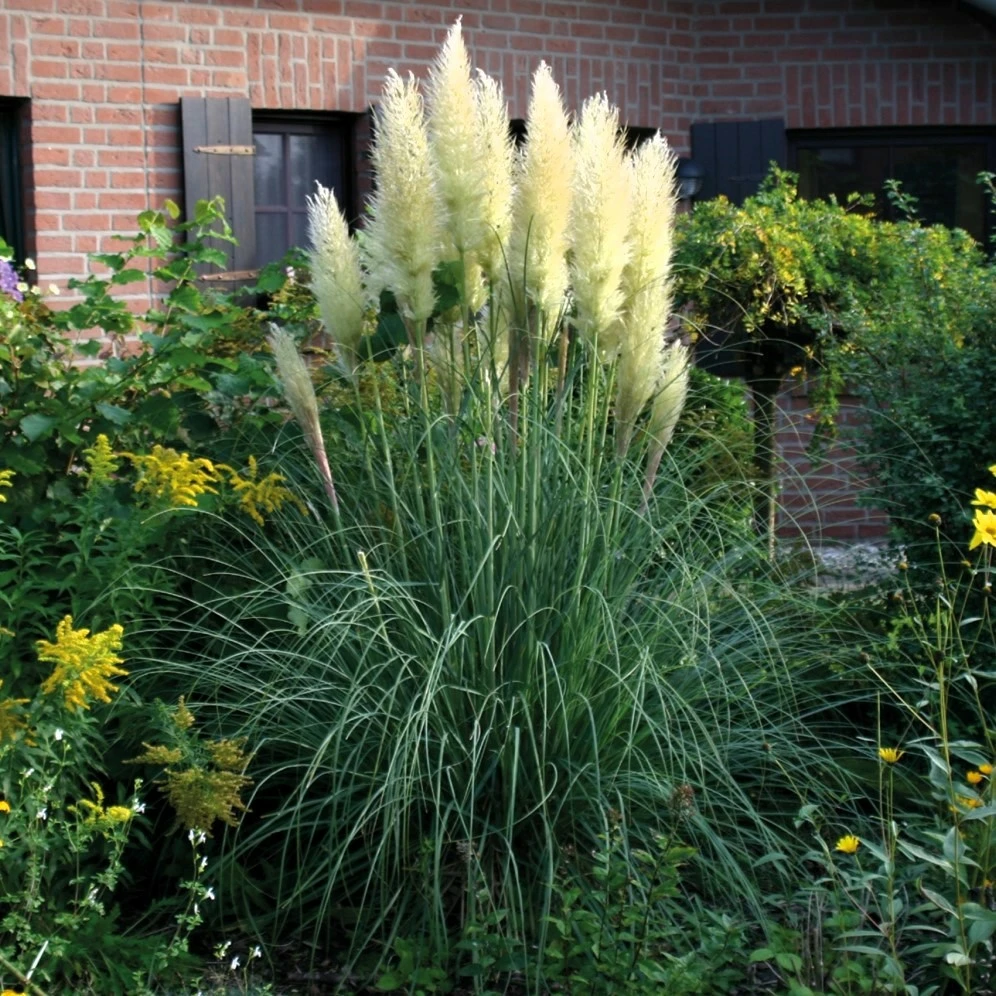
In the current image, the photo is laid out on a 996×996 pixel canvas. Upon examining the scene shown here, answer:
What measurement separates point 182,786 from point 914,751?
1928 millimetres

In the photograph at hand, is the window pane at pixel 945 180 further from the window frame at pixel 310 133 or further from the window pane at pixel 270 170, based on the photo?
the window pane at pixel 270 170

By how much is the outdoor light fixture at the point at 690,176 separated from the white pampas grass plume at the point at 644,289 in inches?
198

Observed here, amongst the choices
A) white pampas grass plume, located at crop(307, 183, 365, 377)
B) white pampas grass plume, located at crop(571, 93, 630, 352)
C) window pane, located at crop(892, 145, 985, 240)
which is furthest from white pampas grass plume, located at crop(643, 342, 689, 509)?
window pane, located at crop(892, 145, 985, 240)

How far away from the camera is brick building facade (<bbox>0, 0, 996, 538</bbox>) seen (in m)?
7.35

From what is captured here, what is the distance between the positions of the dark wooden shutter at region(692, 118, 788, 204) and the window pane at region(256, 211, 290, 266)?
2436mm

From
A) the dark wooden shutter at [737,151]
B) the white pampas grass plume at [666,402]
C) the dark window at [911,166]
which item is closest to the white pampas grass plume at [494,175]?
the white pampas grass plume at [666,402]

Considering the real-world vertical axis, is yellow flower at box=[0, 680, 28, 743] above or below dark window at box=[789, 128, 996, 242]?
below

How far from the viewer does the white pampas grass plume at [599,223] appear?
3.75 meters

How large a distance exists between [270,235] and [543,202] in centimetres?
464

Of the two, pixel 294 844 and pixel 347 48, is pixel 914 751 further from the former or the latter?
pixel 347 48

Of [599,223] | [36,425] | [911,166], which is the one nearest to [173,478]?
[36,425]

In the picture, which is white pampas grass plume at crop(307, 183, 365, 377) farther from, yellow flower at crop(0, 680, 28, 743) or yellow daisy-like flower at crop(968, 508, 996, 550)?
yellow daisy-like flower at crop(968, 508, 996, 550)

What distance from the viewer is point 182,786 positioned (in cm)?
319

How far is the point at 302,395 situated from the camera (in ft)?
12.4
